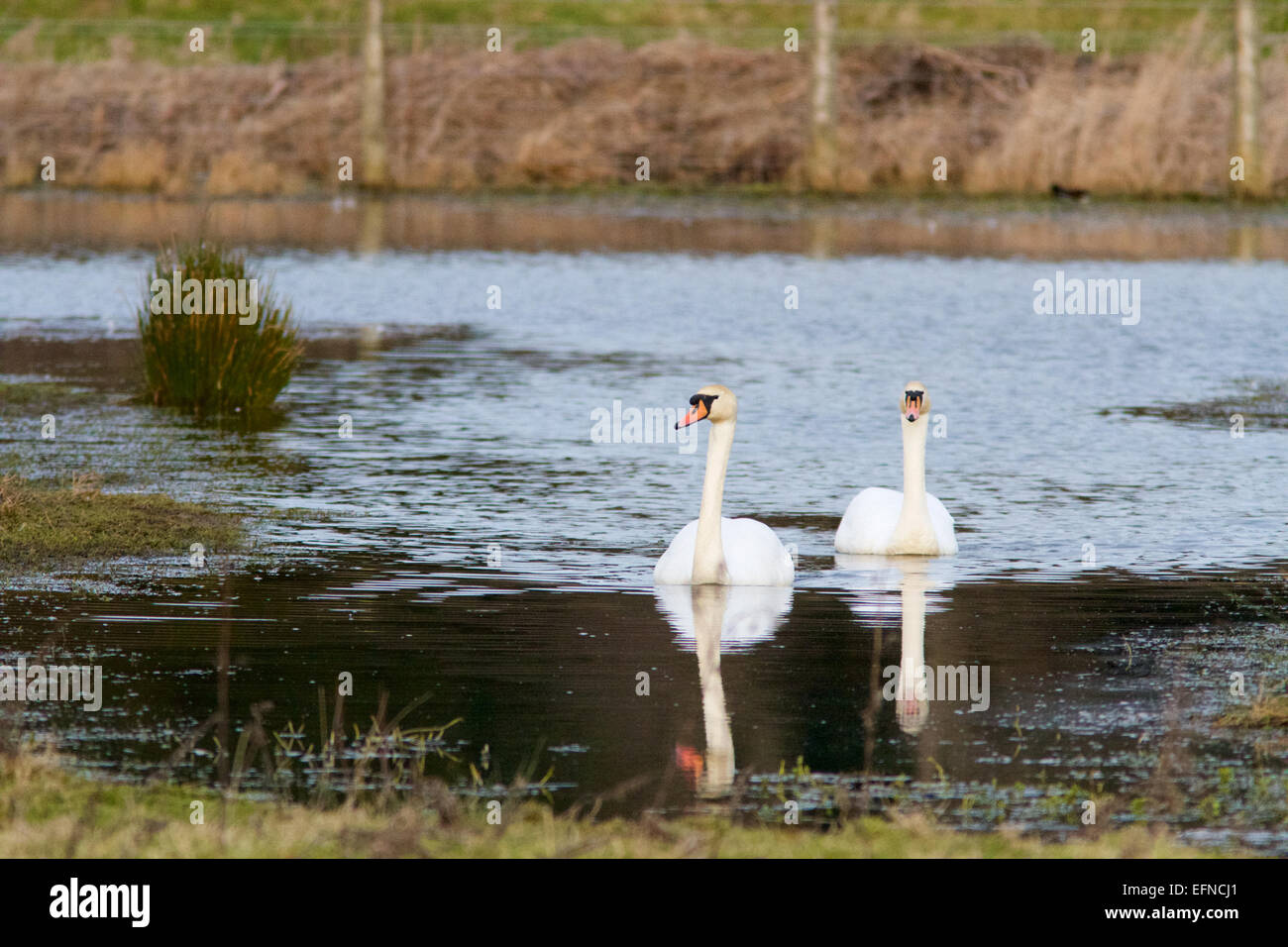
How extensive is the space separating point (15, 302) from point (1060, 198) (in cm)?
1847

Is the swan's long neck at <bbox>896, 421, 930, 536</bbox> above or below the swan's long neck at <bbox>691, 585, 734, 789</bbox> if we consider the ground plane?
above

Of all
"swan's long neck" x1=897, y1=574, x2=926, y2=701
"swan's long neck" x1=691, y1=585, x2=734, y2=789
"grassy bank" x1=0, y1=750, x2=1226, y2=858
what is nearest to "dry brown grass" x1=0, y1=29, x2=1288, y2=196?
"swan's long neck" x1=897, y1=574, x2=926, y2=701

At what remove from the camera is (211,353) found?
17719mm

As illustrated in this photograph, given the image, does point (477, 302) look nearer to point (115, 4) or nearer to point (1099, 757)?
point (1099, 757)

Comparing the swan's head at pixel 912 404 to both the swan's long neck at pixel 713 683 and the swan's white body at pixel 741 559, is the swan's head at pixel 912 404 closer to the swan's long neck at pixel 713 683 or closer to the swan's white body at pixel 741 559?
the swan's white body at pixel 741 559

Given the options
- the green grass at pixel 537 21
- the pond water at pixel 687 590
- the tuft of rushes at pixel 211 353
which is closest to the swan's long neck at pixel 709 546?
the pond water at pixel 687 590

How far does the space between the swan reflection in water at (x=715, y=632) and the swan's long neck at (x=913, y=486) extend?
1027 mm

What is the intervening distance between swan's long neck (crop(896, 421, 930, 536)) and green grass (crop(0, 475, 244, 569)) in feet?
11.1

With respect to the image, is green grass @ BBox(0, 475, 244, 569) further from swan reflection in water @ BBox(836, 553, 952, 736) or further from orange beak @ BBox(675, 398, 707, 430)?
swan reflection in water @ BBox(836, 553, 952, 736)

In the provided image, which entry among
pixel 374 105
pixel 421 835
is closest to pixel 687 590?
pixel 421 835

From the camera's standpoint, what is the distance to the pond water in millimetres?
8375

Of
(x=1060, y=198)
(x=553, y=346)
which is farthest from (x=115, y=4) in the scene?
(x=553, y=346)

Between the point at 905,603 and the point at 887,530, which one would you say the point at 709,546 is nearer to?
the point at 905,603
